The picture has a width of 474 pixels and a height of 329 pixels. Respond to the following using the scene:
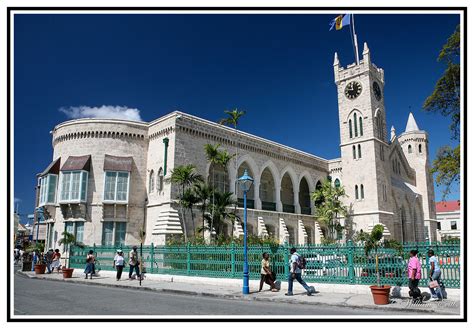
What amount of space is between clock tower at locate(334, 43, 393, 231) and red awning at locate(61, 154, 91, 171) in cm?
2191

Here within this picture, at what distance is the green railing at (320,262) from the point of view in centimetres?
1023

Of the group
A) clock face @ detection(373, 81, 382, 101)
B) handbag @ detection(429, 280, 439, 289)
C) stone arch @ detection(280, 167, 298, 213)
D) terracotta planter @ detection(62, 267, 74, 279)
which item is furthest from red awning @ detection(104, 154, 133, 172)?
clock face @ detection(373, 81, 382, 101)

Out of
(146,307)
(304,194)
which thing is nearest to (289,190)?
(304,194)

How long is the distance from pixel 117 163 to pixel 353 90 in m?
22.4

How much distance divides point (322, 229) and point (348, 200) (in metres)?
3.60

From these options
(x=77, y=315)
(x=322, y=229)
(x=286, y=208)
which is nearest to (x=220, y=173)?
(x=286, y=208)

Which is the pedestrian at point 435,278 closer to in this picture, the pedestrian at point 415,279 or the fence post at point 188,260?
the pedestrian at point 415,279

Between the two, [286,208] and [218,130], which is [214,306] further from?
[286,208]

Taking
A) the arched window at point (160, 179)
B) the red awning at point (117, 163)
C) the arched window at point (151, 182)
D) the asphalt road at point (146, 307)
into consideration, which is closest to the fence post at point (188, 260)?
the asphalt road at point (146, 307)

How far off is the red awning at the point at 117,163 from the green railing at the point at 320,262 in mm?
8345

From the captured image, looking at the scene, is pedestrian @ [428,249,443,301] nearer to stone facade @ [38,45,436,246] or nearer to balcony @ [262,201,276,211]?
stone facade @ [38,45,436,246]

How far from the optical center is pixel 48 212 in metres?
24.4

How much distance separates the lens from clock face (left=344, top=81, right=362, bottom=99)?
33847 mm

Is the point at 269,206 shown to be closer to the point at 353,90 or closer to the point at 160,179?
the point at 160,179
